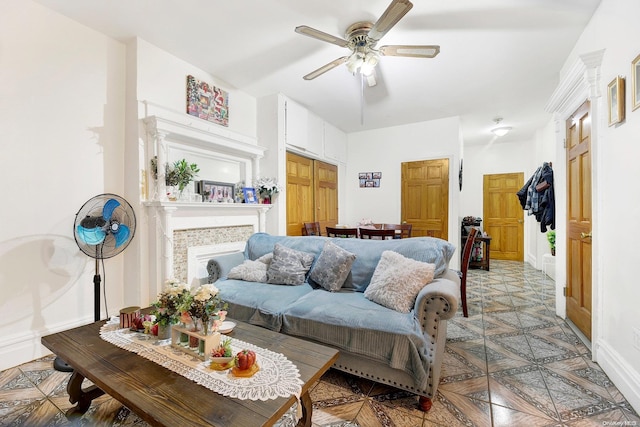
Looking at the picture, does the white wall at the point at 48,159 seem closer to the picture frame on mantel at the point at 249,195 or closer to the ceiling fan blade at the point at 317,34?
the picture frame on mantel at the point at 249,195

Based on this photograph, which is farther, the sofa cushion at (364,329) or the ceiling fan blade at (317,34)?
the ceiling fan blade at (317,34)

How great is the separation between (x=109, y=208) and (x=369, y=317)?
2.18 meters

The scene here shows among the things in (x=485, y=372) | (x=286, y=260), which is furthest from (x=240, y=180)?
(x=485, y=372)

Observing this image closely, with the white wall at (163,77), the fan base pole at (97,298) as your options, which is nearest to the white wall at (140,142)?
the white wall at (163,77)

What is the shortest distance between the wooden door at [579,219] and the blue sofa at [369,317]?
1243mm

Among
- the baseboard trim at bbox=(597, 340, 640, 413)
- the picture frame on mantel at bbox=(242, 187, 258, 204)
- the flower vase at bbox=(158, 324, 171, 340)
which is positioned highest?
the picture frame on mantel at bbox=(242, 187, 258, 204)

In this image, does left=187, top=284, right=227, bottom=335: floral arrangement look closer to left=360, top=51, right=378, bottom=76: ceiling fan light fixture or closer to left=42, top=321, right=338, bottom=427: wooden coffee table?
left=42, top=321, right=338, bottom=427: wooden coffee table

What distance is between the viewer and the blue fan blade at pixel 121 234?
231cm

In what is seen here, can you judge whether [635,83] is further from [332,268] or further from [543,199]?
[332,268]

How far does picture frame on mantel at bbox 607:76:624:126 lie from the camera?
69.2 inches

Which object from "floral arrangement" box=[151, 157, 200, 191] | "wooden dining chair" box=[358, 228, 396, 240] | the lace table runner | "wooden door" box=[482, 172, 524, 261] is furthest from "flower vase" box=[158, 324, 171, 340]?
"wooden door" box=[482, 172, 524, 261]

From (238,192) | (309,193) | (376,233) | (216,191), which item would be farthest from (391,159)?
(216,191)

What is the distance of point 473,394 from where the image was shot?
175 centimetres

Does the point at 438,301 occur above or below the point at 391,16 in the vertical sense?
below
